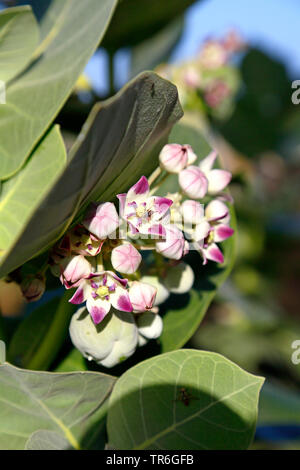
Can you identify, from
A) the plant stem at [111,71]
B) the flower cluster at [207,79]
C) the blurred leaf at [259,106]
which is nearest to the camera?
Result: the plant stem at [111,71]

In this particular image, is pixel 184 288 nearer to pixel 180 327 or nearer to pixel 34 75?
pixel 180 327

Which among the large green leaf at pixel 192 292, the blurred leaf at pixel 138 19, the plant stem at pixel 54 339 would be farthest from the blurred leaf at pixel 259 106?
the plant stem at pixel 54 339

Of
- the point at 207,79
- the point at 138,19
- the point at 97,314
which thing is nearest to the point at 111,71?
the point at 138,19

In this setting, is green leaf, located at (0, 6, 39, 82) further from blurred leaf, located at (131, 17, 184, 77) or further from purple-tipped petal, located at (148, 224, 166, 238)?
blurred leaf, located at (131, 17, 184, 77)

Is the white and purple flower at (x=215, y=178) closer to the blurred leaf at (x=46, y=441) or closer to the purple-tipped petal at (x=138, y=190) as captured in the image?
the purple-tipped petal at (x=138, y=190)

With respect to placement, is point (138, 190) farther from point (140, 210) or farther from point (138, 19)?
point (138, 19)

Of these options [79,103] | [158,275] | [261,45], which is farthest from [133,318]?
[261,45]
